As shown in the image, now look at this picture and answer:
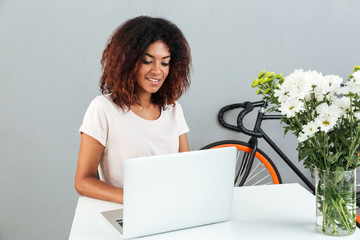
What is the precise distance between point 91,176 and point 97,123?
7.5 inches

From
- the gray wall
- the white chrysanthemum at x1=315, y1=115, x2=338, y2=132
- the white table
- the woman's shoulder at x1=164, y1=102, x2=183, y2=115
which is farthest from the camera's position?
the gray wall

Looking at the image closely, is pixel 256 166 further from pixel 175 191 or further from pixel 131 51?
pixel 175 191

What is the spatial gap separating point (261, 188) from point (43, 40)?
1463mm

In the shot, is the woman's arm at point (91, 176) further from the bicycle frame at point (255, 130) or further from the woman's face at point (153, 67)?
the bicycle frame at point (255, 130)

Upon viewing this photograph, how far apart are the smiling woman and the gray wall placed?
757 millimetres

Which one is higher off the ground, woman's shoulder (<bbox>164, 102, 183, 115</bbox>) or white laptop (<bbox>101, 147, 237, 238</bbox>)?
woman's shoulder (<bbox>164, 102, 183, 115</bbox>)

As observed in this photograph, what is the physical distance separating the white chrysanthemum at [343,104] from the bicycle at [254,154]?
1327 mm

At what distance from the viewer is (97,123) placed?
1.58m

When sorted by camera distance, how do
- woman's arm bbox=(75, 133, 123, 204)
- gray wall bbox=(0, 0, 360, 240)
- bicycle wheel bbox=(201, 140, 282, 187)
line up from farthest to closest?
bicycle wheel bbox=(201, 140, 282, 187)
gray wall bbox=(0, 0, 360, 240)
woman's arm bbox=(75, 133, 123, 204)

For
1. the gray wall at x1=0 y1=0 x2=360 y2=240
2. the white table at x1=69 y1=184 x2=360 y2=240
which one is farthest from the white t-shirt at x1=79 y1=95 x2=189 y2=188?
the gray wall at x1=0 y1=0 x2=360 y2=240

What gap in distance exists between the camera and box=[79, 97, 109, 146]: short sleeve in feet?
5.13

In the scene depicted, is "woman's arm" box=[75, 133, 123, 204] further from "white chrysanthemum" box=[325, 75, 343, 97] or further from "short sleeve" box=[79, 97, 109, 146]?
"white chrysanthemum" box=[325, 75, 343, 97]

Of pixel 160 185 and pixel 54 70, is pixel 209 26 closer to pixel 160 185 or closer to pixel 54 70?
pixel 54 70

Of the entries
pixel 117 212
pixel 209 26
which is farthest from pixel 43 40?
pixel 117 212
